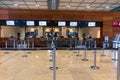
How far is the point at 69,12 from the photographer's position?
16328 mm

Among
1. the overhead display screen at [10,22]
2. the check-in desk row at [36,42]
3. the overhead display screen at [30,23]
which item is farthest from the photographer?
the overhead display screen at [30,23]

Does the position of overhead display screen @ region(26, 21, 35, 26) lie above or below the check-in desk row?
above

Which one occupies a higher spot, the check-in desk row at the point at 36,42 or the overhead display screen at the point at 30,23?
the overhead display screen at the point at 30,23

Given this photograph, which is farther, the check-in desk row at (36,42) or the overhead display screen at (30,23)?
the overhead display screen at (30,23)

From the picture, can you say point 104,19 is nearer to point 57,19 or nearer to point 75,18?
point 75,18

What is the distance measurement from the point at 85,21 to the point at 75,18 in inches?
36.0

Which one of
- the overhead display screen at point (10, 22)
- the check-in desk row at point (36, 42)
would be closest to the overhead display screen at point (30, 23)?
the overhead display screen at point (10, 22)

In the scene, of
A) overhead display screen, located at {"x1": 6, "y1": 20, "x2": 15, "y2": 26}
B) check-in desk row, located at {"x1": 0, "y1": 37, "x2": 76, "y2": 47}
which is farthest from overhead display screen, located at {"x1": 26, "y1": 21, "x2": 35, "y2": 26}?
check-in desk row, located at {"x1": 0, "y1": 37, "x2": 76, "y2": 47}

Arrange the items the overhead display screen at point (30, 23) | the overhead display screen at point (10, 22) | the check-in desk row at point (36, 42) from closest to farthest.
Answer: the check-in desk row at point (36, 42)
the overhead display screen at point (10, 22)
the overhead display screen at point (30, 23)

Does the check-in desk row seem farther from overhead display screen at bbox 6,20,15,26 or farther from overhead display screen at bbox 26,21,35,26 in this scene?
overhead display screen at bbox 26,21,35,26

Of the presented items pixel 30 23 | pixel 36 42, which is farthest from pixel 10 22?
pixel 36 42

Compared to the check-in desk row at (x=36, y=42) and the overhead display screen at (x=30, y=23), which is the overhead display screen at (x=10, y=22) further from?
the check-in desk row at (x=36, y=42)

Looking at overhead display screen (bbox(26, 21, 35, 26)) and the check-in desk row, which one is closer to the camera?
the check-in desk row

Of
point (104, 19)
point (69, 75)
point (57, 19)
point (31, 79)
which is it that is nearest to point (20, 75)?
point (31, 79)
